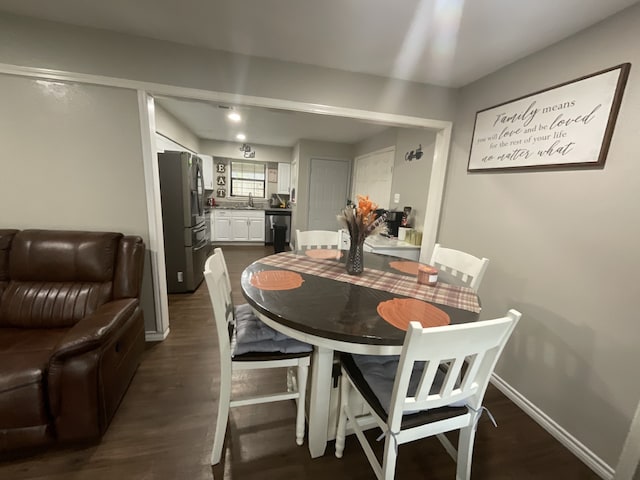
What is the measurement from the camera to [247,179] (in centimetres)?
625

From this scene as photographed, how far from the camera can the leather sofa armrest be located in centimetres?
116

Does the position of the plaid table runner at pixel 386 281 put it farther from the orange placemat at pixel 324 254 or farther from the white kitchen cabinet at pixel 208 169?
the white kitchen cabinet at pixel 208 169

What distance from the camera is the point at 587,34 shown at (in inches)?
57.5

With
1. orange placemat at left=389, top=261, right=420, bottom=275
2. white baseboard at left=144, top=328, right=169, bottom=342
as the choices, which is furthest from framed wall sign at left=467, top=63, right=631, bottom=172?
white baseboard at left=144, top=328, right=169, bottom=342

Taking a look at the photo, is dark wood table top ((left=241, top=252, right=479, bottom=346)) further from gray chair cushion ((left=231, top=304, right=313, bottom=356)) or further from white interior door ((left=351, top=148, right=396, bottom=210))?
white interior door ((left=351, top=148, right=396, bottom=210))

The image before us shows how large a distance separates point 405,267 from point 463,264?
0.39 meters

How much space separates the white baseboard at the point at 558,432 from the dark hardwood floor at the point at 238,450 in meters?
0.04

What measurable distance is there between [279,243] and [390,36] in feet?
13.6

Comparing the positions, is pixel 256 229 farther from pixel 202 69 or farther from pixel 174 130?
pixel 202 69

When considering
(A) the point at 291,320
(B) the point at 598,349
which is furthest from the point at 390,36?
(B) the point at 598,349

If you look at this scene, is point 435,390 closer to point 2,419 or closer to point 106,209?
point 2,419

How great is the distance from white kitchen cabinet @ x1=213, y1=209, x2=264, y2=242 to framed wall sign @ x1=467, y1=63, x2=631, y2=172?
4583 millimetres

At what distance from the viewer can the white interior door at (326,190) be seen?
16.7 ft

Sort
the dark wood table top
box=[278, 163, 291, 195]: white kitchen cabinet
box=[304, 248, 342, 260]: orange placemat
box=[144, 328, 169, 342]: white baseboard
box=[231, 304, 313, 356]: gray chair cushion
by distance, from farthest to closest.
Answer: box=[278, 163, 291, 195]: white kitchen cabinet
box=[144, 328, 169, 342]: white baseboard
box=[304, 248, 342, 260]: orange placemat
box=[231, 304, 313, 356]: gray chair cushion
the dark wood table top
